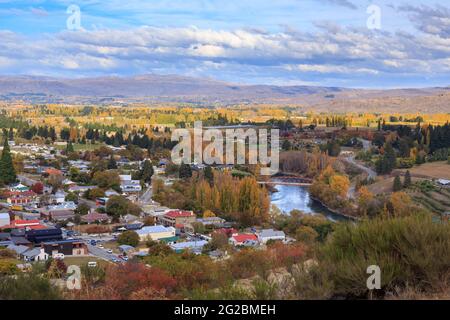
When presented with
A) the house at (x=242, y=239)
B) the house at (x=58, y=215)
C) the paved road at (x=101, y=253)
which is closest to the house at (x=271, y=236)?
the house at (x=242, y=239)

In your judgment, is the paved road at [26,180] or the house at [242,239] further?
the paved road at [26,180]

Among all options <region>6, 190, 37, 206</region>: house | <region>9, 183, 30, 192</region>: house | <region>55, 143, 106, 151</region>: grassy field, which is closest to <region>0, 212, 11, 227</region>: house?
<region>6, 190, 37, 206</region>: house

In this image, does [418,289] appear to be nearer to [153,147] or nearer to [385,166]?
[385,166]

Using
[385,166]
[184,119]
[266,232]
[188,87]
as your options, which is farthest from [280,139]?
[188,87]

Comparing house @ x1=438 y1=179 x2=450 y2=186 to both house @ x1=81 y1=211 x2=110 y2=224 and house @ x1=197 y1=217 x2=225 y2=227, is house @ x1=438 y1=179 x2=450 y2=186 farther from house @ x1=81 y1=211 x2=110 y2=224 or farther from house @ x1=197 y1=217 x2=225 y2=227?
house @ x1=81 y1=211 x2=110 y2=224

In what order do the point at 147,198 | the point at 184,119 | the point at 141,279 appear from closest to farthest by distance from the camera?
the point at 141,279, the point at 147,198, the point at 184,119

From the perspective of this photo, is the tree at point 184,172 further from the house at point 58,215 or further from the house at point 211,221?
the house at point 58,215
